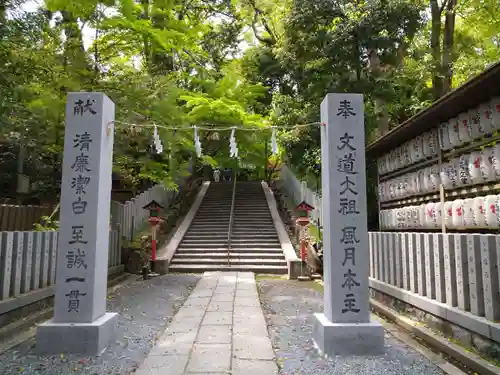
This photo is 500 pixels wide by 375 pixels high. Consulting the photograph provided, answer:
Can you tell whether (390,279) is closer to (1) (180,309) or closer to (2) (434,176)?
(2) (434,176)

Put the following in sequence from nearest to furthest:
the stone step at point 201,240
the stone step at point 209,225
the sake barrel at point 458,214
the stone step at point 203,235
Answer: the sake barrel at point 458,214 → the stone step at point 201,240 → the stone step at point 203,235 → the stone step at point 209,225

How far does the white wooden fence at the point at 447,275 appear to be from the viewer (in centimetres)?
458

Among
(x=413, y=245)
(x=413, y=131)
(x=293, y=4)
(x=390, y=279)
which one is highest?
(x=293, y=4)

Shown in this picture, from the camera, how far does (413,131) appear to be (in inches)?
344

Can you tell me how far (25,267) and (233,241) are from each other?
28.7ft

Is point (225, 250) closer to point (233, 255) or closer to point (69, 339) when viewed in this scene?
point (233, 255)

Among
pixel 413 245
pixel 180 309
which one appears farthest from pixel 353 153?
pixel 180 309

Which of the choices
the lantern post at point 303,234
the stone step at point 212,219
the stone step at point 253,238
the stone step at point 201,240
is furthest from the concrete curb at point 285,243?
the stone step at point 201,240

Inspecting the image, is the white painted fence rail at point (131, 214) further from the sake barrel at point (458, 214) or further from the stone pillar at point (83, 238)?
the sake barrel at point (458, 214)

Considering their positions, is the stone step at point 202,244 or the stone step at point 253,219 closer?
the stone step at point 202,244

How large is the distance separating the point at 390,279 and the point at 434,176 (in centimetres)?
244

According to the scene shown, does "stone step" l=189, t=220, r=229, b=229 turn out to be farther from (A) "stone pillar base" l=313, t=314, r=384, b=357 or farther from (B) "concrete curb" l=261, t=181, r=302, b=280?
(A) "stone pillar base" l=313, t=314, r=384, b=357

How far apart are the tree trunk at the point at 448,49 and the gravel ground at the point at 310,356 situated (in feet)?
31.4

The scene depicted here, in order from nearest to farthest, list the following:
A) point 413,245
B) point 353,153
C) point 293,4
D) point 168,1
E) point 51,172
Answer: point 353,153 < point 413,245 < point 168,1 < point 293,4 < point 51,172
